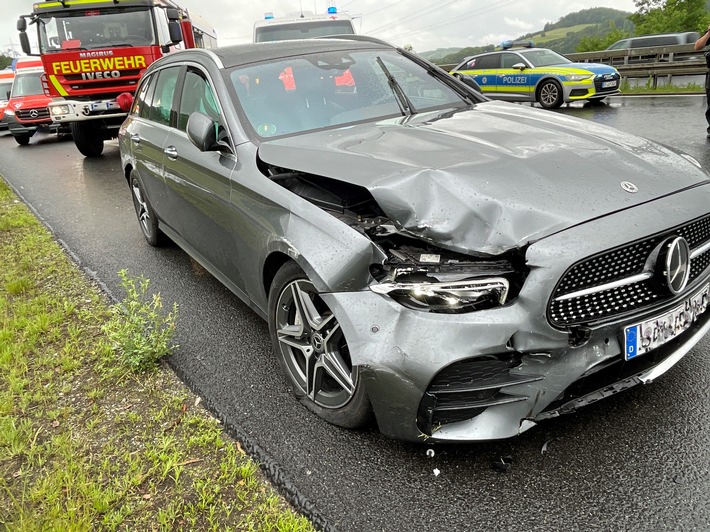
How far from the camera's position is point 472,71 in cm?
1569

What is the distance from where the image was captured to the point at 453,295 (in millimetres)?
2127

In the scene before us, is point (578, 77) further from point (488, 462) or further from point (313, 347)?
point (488, 462)

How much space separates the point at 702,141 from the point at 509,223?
25.9 ft

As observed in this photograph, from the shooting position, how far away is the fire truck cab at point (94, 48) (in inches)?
420

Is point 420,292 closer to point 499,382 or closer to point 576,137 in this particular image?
point 499,382

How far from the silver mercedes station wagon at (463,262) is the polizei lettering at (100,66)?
29.1 feet

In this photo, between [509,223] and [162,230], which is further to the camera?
[162,230]

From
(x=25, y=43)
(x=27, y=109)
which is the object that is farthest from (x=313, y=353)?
(x=27, y=109)

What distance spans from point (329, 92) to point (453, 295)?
6.60ft

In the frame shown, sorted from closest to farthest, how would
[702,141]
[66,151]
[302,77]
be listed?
[302,77] → [702,141] → [66,151]

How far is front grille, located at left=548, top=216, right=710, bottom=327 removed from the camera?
6.86ft

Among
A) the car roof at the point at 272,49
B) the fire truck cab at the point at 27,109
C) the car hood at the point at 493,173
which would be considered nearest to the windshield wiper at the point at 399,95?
the car roof at the point at 272,49

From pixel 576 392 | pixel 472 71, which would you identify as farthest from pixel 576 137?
pixel 472 71

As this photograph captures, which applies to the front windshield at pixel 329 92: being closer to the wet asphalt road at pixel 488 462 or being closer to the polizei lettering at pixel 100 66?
the wet asphalt road at pixel 488 462
